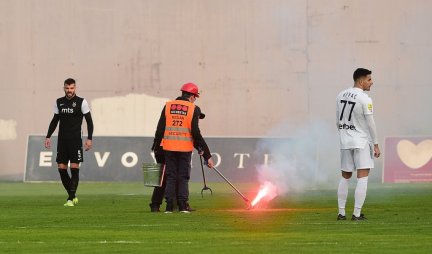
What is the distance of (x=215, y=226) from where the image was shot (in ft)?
55.2

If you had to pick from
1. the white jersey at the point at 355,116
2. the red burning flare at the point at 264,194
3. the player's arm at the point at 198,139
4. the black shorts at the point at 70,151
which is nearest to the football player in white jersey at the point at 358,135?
the white jersey at the point at 355,116

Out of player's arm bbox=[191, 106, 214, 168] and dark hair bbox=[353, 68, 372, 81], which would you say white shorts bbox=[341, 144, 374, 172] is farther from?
player's arm bbox=[191, 106, 214, 168]

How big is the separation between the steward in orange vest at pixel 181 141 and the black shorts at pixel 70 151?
3071 mm

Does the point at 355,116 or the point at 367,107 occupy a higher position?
the point at 367,107

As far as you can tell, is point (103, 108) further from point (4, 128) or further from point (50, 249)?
point (50, 249)

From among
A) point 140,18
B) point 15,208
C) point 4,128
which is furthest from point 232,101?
point 15,208

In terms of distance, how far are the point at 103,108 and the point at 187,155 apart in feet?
43.9

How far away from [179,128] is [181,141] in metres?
0.19

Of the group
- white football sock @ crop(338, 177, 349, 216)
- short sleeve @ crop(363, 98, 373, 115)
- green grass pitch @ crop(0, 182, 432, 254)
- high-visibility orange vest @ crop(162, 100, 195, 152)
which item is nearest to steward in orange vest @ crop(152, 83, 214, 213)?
high-visibility orange vest @ crop(162, 100, 195, 152)

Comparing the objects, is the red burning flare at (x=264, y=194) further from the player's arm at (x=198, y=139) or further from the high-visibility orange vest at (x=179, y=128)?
the high-visibility orange vest at (x=179, y=128)

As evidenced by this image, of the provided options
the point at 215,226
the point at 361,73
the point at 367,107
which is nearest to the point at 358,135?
the point at 367,107

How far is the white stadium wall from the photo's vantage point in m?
32.8

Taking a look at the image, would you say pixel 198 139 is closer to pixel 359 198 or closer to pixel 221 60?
pixel 359 198

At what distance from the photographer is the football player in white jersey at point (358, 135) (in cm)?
1809
